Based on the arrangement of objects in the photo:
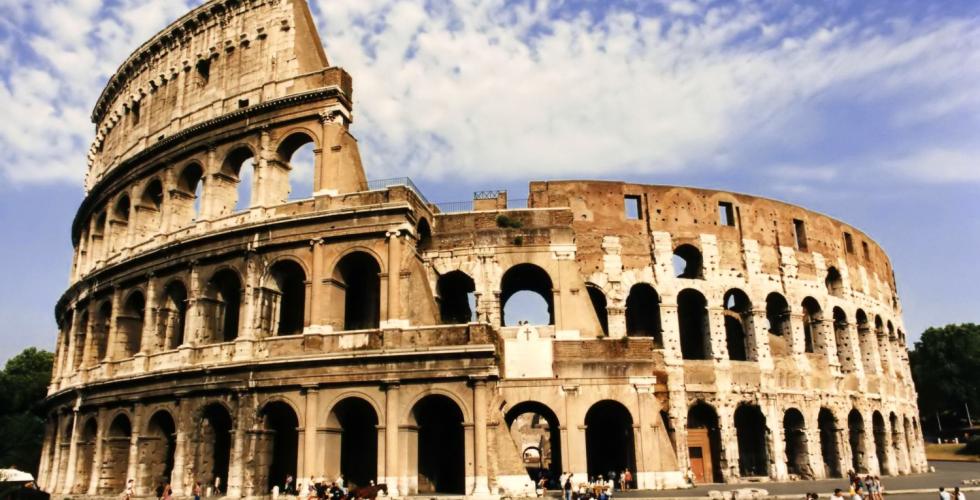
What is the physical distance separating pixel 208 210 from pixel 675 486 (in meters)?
16.7

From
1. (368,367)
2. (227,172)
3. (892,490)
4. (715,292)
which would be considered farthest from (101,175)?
(892,490)

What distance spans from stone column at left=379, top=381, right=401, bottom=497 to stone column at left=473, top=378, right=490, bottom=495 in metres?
2.04

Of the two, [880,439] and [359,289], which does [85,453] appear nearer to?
[359,289]

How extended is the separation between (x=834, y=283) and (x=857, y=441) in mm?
6410

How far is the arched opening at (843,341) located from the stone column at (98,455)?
89.4 ft

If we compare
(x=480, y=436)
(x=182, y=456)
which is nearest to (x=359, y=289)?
(x=480, y=436)

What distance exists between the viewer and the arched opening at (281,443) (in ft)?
65.4

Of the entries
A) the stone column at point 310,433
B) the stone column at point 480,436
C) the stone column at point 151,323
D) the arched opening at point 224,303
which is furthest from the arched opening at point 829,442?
the stone column at point 151,323

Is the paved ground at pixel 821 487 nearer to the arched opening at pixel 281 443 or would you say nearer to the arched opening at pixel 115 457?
the arched opening at pixel 281 443

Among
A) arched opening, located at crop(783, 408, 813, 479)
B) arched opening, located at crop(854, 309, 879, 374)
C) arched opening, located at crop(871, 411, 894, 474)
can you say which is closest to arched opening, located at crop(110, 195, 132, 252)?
arched opening, located at crop(783, 408, 813, 479)

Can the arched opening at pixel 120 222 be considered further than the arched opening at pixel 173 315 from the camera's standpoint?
Yes

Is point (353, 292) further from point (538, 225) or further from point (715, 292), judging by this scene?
point (715, 292)

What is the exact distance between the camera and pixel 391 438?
18359mm

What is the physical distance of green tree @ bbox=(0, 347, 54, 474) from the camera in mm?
33375
